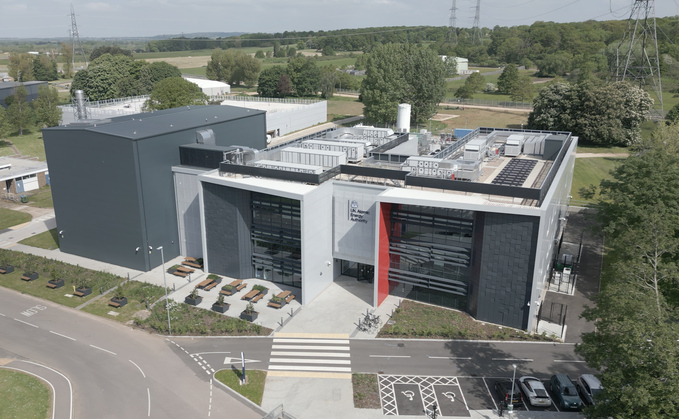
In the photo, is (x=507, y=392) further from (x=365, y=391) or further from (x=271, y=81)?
(x=271, y=81)

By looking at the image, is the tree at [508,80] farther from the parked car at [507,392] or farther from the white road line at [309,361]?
the white road line at [309,361]

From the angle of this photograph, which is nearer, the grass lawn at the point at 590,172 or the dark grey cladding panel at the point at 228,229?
the dark grey cladding panel at the point at 228,229

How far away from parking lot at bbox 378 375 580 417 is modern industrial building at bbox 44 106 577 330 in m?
6.61

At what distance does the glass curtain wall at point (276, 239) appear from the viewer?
36562 millimetres

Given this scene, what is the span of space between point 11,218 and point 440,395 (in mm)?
48004

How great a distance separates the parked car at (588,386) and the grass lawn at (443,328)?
15.7 feet

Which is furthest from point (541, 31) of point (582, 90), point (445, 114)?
point (582, 90)

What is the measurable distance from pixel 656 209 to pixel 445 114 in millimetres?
75460

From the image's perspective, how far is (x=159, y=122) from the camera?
1722 inches

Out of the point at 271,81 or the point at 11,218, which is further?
the point at 271,81

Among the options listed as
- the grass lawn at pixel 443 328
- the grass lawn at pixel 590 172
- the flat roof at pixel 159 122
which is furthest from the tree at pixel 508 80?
the grass lawn at pixel 443 328

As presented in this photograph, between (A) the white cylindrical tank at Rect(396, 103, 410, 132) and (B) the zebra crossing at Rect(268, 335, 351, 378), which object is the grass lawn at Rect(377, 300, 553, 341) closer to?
(B) the zebra crossing at Rect(268, 335, 351, 378)

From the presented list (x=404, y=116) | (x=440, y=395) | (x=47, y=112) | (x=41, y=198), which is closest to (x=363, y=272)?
(x=440, y=395)

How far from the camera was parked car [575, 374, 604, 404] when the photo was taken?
25359mm
